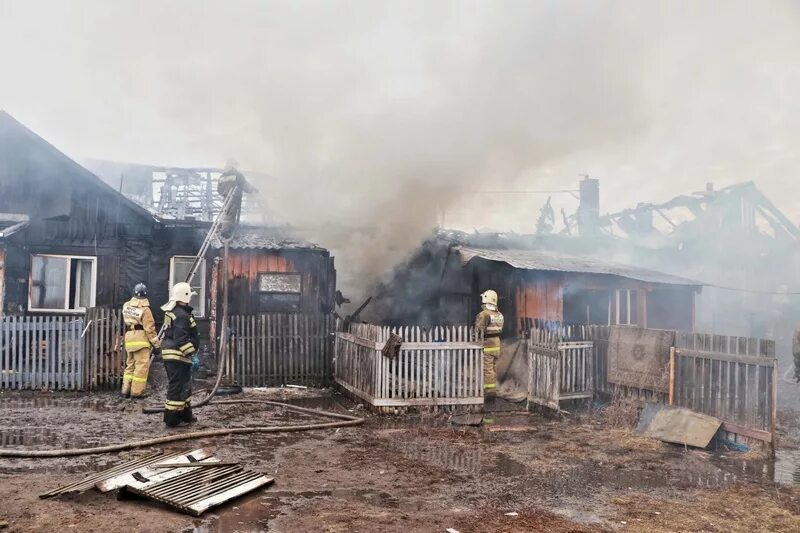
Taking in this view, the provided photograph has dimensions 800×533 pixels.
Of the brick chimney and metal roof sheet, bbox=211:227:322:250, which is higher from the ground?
the brick chimney

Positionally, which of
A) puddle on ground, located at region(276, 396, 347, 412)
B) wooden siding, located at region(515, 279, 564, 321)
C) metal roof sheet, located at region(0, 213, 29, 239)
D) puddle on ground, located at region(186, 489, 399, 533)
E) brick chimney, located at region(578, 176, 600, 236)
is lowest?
→ puddle on ground, located at region(276, 396, 347, 412)

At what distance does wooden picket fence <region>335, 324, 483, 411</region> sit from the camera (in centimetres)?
879

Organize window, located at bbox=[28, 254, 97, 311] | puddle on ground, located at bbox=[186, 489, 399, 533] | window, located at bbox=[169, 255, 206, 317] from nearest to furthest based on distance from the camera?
puddle on ground, located at bbox=[186, 489, 399, 533], window, located at bbox=[28, 254, 97, 311], window, located at bbox=[169, 255, 206, 317]

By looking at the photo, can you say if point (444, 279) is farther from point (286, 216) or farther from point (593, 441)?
point (593, 441)

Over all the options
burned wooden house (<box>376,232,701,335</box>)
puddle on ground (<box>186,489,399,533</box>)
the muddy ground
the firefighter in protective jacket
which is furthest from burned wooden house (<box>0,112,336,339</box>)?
puddle on ground (<box>186,489,399,533</box>)

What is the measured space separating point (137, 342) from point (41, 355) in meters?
2.09

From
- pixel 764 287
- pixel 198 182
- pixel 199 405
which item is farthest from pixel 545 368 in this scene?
pixel 198 182

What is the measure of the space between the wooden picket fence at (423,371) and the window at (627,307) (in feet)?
16.4

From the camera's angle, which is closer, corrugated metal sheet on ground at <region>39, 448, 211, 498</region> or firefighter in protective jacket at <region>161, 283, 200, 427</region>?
corrugated metal sheet on ground at <region>39, 448, 211, 498</region>

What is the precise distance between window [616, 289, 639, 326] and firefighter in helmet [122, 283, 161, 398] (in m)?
9.74

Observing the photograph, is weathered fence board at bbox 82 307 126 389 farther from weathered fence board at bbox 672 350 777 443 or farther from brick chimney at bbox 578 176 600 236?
brick chimney at bbox 578 176 600 236

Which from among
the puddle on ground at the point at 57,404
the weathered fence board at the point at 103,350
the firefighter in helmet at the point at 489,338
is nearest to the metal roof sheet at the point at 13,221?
the weathered fence board at the point at 103,350

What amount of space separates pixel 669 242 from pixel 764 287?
3.32m

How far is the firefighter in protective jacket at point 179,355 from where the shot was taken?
7.57 meters
